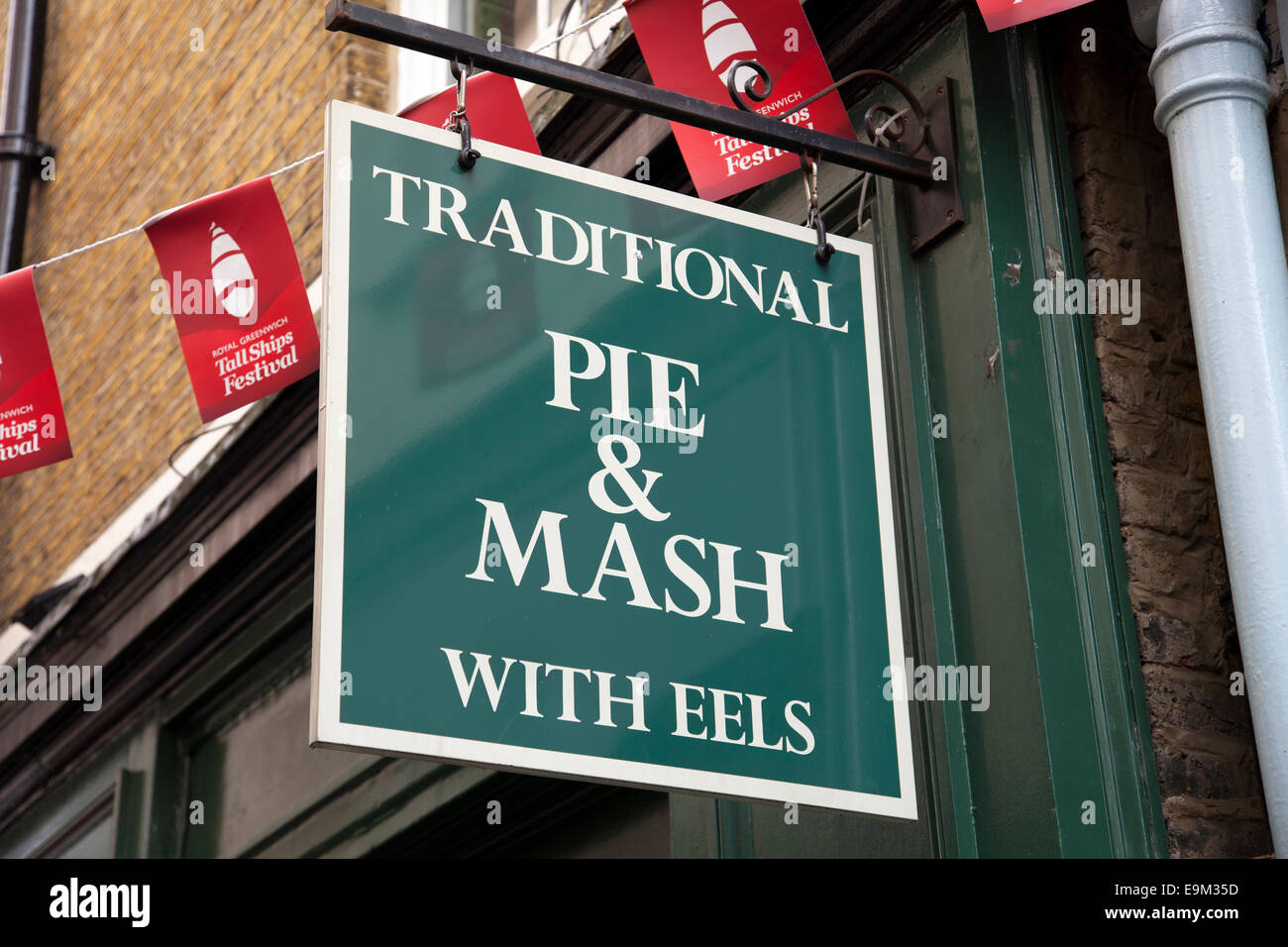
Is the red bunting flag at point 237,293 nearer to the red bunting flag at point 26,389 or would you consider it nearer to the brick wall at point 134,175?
the red bunting flag at point 26,389

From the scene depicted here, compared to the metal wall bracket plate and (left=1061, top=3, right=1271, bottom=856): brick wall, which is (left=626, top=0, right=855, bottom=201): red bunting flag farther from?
(left=1061, top=3, right=1271, bottom=856): brick wall

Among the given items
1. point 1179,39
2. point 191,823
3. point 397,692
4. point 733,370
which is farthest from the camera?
point 191,823

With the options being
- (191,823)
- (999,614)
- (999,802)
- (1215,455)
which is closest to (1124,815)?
(999,802)

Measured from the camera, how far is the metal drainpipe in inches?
126

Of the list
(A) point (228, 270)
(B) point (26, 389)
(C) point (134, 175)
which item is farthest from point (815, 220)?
(C) point (134, 175)

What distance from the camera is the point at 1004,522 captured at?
371 cm

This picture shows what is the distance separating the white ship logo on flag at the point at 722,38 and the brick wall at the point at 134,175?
105 inches

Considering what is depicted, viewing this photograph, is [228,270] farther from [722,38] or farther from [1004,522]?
[1004,522]

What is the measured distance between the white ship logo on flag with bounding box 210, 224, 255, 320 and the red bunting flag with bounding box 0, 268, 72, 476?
1.76 ft

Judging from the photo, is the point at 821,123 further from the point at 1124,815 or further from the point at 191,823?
the point at 191,823

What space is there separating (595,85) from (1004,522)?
4.09ft

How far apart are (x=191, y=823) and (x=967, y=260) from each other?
4251mm

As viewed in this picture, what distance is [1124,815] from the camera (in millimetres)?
3449

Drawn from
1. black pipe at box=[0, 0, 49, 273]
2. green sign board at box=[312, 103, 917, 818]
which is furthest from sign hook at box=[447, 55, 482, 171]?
black pipe at box=[0, 0, 49, 273]
